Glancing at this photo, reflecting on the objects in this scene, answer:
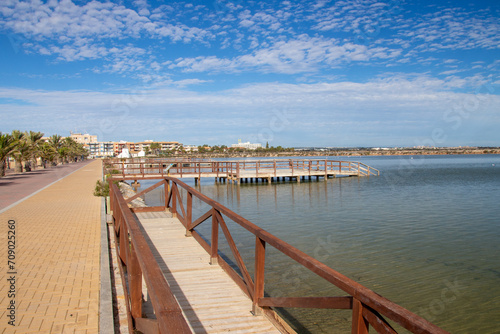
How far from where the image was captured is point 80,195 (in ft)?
59.2

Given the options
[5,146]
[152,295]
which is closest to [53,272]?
[152,295]

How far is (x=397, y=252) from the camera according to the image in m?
9.81

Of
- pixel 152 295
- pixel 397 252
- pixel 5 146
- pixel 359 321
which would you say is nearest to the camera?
pixel 152 295

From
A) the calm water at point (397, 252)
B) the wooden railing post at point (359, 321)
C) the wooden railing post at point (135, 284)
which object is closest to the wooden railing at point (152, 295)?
the wooden railing post at point (135, 284)

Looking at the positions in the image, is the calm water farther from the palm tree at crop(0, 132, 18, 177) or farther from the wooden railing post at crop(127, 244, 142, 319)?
the palm tree at crop(0, 132, 18, 177)

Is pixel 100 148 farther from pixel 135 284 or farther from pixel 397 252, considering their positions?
pixel 135 284

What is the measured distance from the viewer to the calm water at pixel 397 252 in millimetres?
6488

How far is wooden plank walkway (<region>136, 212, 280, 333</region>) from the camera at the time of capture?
3.93 meters

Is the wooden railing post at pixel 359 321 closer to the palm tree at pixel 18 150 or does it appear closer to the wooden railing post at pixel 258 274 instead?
the wooden railing post at pixel 258 274

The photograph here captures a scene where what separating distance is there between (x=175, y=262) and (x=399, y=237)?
8048 mm

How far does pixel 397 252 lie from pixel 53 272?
26.7ft

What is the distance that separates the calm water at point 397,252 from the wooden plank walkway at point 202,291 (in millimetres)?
1697

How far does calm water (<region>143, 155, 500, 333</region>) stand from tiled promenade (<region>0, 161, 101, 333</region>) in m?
3.29

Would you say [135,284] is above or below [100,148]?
below
